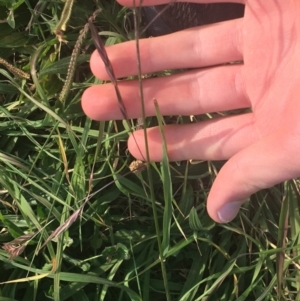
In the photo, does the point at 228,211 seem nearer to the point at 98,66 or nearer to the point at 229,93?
the point at 229,93

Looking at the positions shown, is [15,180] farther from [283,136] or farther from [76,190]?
[283,136]

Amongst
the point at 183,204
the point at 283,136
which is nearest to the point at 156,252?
the point at 183,204

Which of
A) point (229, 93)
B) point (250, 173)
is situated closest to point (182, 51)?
point (229, 93)

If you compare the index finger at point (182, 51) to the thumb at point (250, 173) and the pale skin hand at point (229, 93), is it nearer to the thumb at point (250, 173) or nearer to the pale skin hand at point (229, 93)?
the pale skin hand at point (229, 93)

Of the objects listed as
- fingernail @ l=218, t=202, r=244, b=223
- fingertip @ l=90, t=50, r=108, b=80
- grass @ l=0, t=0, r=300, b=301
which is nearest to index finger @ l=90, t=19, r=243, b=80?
fingertip @ l=90, t=50, r=108, b=80

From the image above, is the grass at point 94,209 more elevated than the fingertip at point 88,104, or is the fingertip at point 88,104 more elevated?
the fingertip at point 88,104

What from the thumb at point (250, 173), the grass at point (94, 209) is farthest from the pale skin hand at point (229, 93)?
the grass at point (94, 209)

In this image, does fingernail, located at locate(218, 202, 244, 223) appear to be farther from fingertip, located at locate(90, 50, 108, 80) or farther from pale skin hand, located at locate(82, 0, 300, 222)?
fingertip, located at locate(90, 50, 108, 80)
